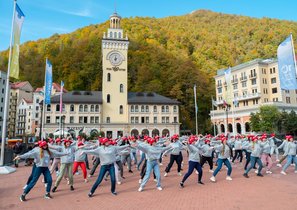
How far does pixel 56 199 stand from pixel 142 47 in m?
85.8

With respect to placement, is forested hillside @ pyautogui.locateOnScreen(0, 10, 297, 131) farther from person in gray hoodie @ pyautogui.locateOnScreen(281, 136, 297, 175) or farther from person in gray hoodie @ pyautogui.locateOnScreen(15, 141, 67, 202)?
person in gray hoodie @ pyautogui.locateOnScreen(15, 141, 67, 202)

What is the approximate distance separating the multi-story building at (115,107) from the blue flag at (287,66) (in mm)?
43933

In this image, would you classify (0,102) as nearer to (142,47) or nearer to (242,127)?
(142,47)

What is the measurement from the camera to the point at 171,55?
88.8 meters

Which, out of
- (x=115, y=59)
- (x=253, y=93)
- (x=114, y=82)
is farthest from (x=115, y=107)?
(x=253, y=93)

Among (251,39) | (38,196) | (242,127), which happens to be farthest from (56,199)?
(251,39)

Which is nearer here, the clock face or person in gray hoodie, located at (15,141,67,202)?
person in gray hoodie, located at (15,141,67,202)

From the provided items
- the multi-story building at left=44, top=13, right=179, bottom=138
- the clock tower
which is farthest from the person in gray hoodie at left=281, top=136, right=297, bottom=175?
the clock tower

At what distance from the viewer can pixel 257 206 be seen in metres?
7.37

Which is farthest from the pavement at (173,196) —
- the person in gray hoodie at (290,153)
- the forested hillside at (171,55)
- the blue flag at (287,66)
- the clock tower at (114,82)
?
the forested hillside at (171,55)

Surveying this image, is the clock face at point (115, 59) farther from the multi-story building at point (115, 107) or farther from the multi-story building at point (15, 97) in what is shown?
the multi-story building at point (15, 97)

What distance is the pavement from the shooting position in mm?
7641

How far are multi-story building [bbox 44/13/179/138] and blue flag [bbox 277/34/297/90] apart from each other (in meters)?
43.9

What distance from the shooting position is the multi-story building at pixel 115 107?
2210 inches
